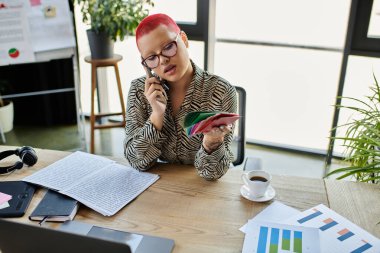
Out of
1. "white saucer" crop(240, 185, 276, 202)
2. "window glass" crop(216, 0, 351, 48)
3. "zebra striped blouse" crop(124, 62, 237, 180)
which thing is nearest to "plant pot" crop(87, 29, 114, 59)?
"window glass" crop(216, 0, 351, 48)

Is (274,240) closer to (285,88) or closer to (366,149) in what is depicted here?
(366,149)

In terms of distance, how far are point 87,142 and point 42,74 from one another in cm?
75

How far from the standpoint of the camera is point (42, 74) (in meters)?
3.43

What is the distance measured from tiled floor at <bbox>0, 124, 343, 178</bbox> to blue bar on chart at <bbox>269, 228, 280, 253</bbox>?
5.61ft

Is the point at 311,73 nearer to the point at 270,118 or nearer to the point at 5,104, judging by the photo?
the point at 270,118

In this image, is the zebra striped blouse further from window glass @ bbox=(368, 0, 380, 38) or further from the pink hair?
window glass @ bbox=(368, 0, 380, 38)

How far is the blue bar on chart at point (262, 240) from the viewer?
39.1 inches

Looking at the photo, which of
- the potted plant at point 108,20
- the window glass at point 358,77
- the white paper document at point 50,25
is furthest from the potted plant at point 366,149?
the white paper document at point 50,25

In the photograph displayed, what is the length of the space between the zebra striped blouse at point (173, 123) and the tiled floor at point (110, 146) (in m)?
1.31

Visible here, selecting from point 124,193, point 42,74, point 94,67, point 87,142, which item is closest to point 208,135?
point 124,193

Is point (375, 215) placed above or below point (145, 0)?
below

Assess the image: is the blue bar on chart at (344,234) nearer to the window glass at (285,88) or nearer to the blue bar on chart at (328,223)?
the blue bar on chart at (328,223)

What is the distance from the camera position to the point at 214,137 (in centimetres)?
128

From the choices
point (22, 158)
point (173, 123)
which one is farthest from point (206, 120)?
point (22, 158)
